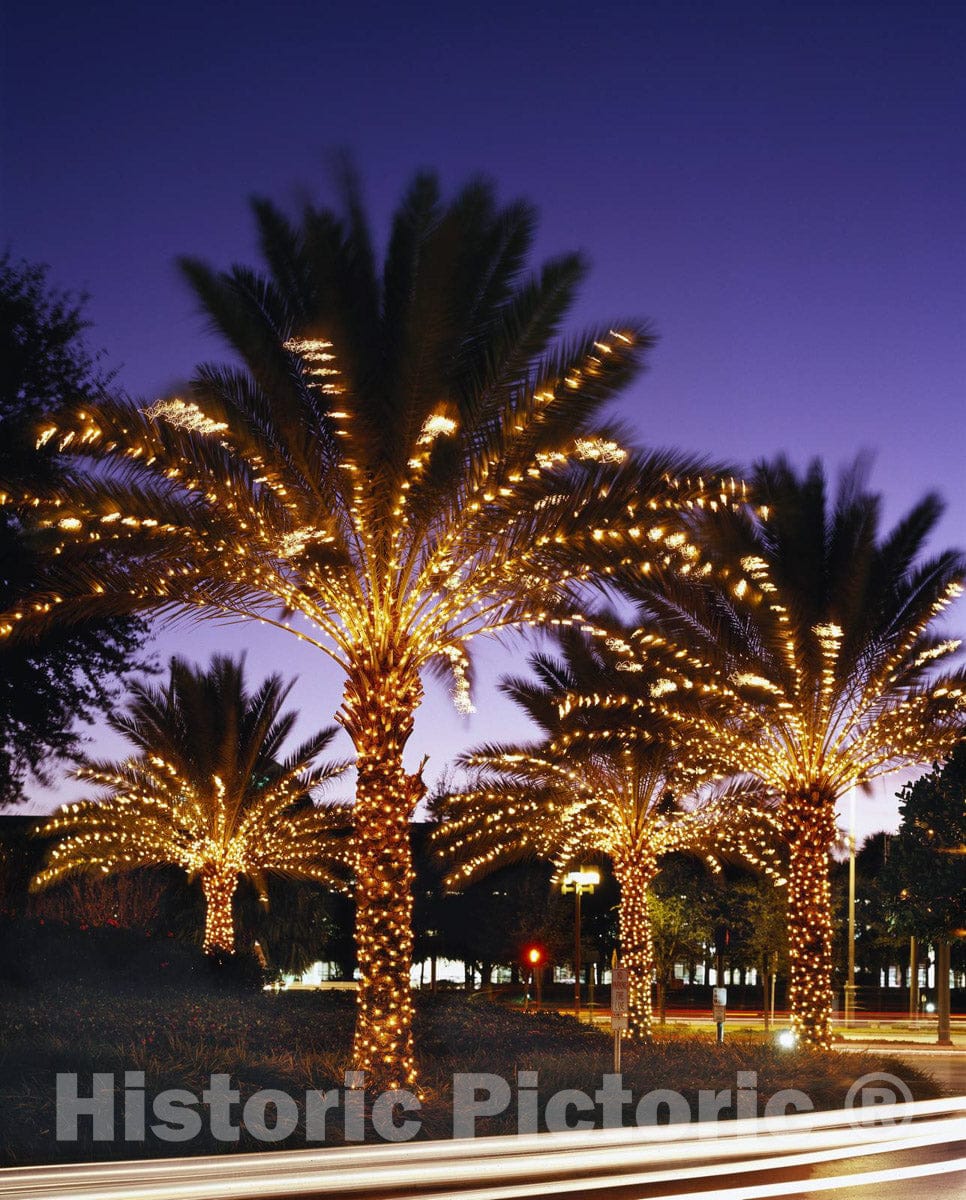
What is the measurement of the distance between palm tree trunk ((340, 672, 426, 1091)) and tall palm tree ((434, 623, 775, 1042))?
12.3 meters

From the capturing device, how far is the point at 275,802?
35.2 meters

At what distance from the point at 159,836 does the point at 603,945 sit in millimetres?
40937

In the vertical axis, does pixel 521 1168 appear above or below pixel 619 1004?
below

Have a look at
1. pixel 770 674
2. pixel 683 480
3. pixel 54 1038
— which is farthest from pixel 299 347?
pixel 770 674

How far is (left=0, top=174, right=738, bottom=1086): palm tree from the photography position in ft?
48.9

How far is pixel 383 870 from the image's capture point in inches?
605

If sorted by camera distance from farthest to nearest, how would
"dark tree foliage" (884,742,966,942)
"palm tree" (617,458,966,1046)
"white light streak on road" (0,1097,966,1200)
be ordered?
1. "dark tree foliage" (884,742,966,942)
2. "palm tree" (617,458,966,1046)
3. "white light streak on road" (0,1097,966,1200)

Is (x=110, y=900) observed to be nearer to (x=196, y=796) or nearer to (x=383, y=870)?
(x=196, y=796)

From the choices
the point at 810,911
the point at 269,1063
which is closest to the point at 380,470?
the point at 269,1063

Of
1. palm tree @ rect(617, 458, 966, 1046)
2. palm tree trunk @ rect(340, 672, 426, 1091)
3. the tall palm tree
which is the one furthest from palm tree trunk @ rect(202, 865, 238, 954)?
palm tree trunk @ rect(340, 672, 426, 1091)

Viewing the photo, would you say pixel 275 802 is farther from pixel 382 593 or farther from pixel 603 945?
pixel 603 945

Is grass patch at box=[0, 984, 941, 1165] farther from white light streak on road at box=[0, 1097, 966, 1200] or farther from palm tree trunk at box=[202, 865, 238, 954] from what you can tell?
palm tree trunk at box=[202, 865, 238, 954]

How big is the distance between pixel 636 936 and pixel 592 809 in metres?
3.23

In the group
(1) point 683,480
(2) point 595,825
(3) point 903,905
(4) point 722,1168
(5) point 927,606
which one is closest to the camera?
(4) point 722,1168
